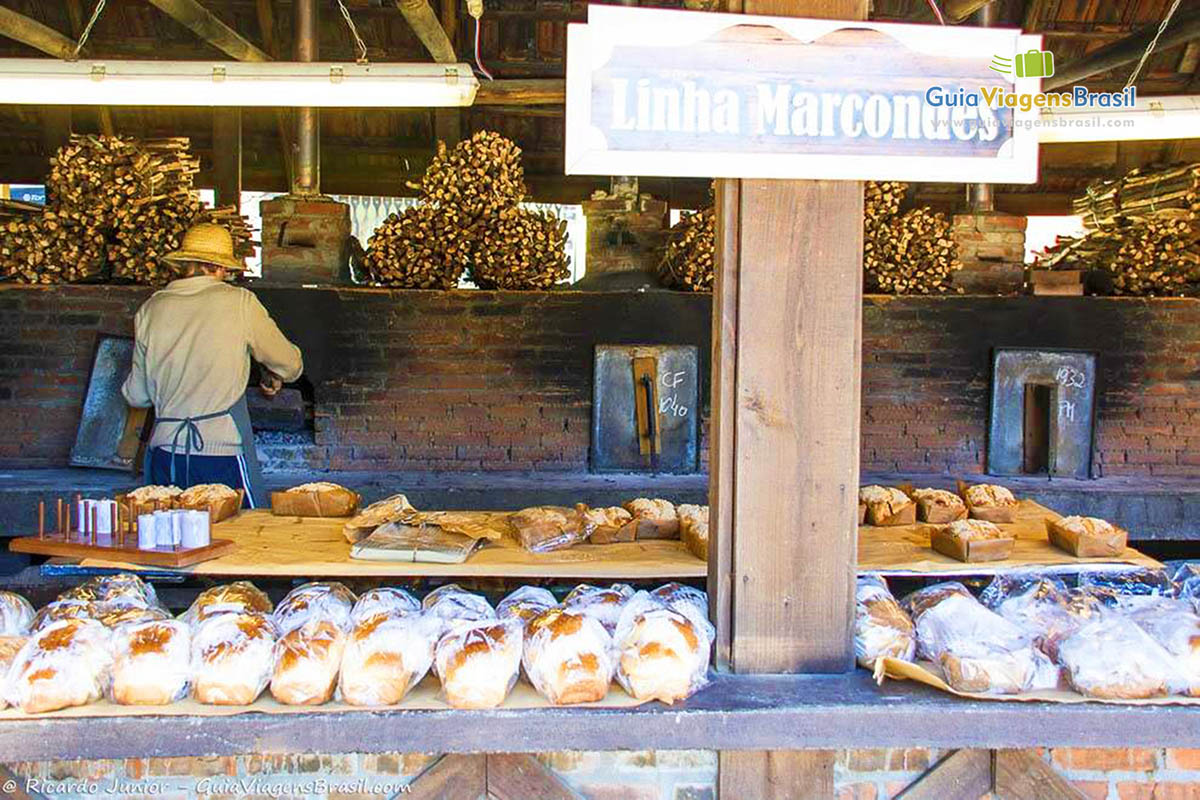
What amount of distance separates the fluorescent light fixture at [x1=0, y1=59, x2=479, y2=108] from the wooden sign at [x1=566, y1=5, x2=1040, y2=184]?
179 cm

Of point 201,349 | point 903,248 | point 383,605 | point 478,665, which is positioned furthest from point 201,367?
point 903,248

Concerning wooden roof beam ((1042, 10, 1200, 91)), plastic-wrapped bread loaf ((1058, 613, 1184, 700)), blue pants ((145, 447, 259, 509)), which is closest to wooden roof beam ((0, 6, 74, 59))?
blue pants ((145, 447, 259, 509))

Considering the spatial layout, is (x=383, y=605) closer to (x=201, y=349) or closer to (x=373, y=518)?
(x=373, y=518)

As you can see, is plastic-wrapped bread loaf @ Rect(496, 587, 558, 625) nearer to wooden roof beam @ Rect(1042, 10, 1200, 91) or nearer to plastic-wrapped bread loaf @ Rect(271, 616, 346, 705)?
plastic-wrapped bread loaf @ Rect(271, 616, 346, 705)

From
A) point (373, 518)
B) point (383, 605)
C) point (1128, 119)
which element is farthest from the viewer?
point (1128, 119)

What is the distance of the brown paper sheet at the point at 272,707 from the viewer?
2363 millimetres

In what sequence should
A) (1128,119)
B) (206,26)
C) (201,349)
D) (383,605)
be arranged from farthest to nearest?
1. (206,26)
2. (201,349)
3. (1128,119)
4. (383,605)

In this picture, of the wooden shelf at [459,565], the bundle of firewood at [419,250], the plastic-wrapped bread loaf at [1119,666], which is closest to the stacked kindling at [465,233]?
the bundle of firewood at [419,250]

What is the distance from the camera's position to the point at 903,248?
6980 mm

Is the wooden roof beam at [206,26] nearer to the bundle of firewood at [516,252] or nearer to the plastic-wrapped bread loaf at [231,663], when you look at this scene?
the bundle of firewood at [516,252]

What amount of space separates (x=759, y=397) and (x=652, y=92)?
29.3 inches

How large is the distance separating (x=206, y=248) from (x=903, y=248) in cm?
423

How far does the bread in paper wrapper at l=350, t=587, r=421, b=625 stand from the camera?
8.93ft

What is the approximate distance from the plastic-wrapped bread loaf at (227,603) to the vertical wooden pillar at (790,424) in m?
1.26
